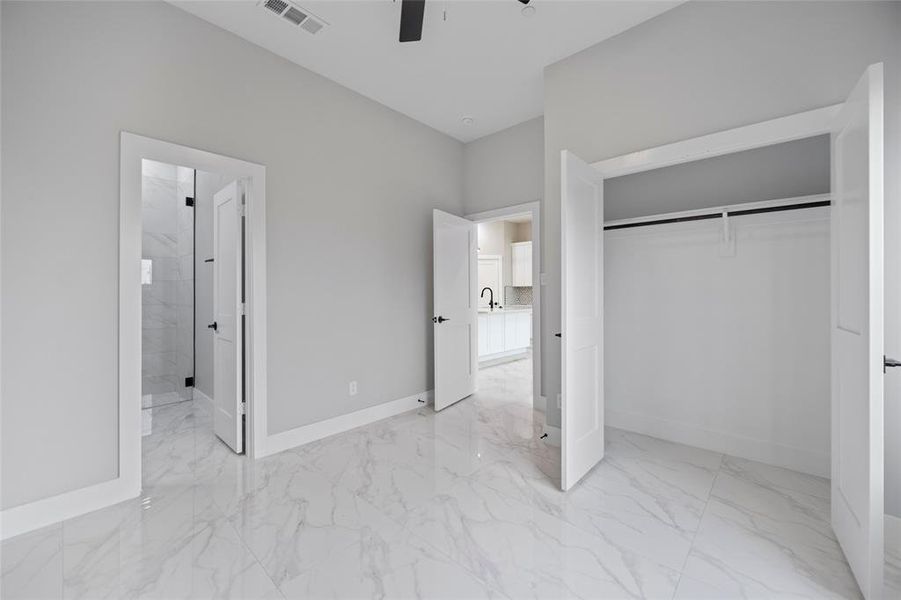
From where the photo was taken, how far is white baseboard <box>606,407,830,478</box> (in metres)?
2.54

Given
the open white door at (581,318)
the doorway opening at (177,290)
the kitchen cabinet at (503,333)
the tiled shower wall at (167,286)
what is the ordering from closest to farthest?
the open white door at (581,318) → the doorway opening at (177,290) → the tiled shower wall at (167,286) → the kitchen cabinet at (503,333)

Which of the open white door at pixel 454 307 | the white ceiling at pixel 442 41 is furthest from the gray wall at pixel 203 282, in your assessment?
the open white door at pixel 454 307

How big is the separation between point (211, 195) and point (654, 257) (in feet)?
14.4

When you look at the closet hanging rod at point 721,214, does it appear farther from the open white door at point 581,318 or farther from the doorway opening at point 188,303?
the doorway opening at point 188,303

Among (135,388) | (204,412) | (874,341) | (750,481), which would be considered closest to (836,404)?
(874,341)

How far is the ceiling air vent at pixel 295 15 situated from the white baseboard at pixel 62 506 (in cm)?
305

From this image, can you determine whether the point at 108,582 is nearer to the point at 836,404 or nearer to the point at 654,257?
the point at 836,404

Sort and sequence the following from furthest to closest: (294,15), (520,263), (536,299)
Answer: (520,263), (536,299), (294,15)

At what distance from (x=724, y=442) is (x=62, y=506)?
4.22 meters

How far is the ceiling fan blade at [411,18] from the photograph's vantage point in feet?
6.60

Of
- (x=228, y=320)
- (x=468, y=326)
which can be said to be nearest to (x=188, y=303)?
(x=228, y=320)

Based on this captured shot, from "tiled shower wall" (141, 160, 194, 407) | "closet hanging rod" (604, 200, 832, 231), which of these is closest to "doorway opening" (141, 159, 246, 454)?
"tiled shower wall" (141, 160, 194, 407)

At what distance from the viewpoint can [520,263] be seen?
878 cm

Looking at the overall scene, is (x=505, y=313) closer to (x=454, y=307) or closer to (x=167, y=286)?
(x=454, y=307)
